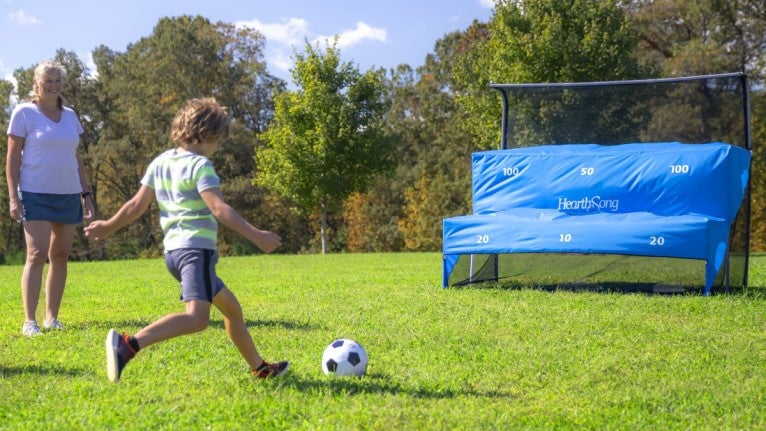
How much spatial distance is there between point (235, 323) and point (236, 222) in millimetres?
720

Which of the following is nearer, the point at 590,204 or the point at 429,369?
the point at 429,369

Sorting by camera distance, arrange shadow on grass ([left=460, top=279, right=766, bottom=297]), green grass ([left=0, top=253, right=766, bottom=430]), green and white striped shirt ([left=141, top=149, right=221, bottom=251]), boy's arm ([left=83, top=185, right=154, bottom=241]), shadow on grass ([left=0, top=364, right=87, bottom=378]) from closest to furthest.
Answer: green grass ([left=0, top=253, right=766, bottom=430]), green and white striped shirt ([left=141, top=149, right=221, bottom=251]), boy's arm ([left=83, top=185, right=154, bottom=241]), shadow on grass ([left=0, top=364, right=87, bottom=378]), shadow on grass ([left=460, top=279, right=766, bottom=297])

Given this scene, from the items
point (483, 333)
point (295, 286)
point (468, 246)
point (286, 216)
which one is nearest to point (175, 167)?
point (483, 333)

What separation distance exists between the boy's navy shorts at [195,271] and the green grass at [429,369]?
0.56 metres

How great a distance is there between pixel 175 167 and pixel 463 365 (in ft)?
7.32

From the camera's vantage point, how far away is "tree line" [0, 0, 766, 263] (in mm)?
31141

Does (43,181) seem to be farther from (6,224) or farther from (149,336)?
(6,224)

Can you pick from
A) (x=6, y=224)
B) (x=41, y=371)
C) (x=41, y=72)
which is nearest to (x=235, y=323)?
(x=41, y=371)

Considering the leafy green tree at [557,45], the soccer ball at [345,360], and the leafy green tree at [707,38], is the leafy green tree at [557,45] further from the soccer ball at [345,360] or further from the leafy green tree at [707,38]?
the soccer ball at [345,360]

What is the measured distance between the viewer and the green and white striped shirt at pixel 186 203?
457 cm

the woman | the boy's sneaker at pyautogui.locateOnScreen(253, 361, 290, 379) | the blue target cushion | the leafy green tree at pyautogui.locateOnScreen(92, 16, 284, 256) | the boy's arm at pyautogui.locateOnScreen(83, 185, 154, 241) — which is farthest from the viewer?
the leafy green tree at pyautogui.locateOnScreen(92, 16, 284, 256)

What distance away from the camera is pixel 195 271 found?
4.53 metres

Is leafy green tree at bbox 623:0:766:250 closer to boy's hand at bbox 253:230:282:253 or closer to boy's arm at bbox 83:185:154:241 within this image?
boy's arm at bbox 83:185:154:241

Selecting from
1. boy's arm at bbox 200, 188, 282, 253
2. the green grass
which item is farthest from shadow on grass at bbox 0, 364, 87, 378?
boy's arm at bbox 200, 188, 282, 253
